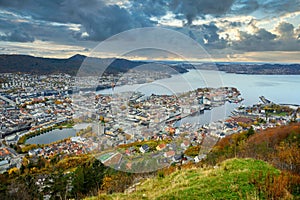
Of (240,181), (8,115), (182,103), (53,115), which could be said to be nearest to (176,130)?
(182,103)

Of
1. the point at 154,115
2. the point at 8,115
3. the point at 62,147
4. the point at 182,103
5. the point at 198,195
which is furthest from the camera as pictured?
the point at 8,115

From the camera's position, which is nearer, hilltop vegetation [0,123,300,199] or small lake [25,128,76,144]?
hilltop vegetation [0,123,300,199]

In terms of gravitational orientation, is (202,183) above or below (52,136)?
above

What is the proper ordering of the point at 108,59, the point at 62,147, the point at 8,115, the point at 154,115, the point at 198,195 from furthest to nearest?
the point at 8,115, the point at 62,147, the point at 154,115, the point at 108,59, the point at 198,195

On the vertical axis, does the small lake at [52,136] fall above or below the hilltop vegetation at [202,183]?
below

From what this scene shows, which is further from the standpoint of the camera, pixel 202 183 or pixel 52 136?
pixel 52 136

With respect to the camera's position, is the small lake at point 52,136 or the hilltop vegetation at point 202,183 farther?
the small lake at point 52,136

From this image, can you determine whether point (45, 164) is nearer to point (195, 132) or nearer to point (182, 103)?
point (195, 132)

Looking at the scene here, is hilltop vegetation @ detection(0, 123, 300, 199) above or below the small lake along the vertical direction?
above
